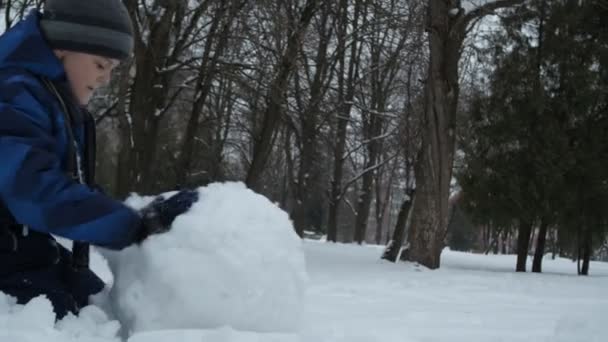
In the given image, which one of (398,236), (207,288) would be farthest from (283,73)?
(207,288)

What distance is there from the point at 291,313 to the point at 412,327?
1184mm

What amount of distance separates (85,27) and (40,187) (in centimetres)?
63

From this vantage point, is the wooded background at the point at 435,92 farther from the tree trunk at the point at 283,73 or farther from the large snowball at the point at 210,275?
the large snowball at the point at 210,275

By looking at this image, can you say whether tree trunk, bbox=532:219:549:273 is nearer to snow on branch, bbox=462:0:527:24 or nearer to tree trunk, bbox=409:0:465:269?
tree trunk, bbox=409:0:465:269

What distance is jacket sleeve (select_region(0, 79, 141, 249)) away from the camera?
180 cm

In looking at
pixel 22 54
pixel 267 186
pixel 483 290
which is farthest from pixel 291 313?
pixel 267 186

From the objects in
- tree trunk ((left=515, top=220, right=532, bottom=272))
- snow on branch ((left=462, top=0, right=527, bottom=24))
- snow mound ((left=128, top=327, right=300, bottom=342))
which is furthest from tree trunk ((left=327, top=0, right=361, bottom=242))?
snow mound ((left=128, top=327, right=300, bottom=342))

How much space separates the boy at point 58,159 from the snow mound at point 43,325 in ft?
0.20

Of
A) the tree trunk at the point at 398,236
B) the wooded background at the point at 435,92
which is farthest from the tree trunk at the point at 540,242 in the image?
the tree trunk at the point at 398,236

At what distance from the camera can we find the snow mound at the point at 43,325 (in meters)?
1.81

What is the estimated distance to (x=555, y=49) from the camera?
13.1 meters

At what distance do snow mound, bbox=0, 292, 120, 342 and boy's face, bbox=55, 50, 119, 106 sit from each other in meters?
0.72

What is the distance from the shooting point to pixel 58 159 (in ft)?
6.29

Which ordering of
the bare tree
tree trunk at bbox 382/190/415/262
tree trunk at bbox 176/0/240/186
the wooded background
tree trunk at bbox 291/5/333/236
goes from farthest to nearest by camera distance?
tree trunk at bbox 291/5/333/236, tree trunk at bbox 382/190/415/262, tree trunk at bbox 176/0/240/186, the wooded background, the bare tree
